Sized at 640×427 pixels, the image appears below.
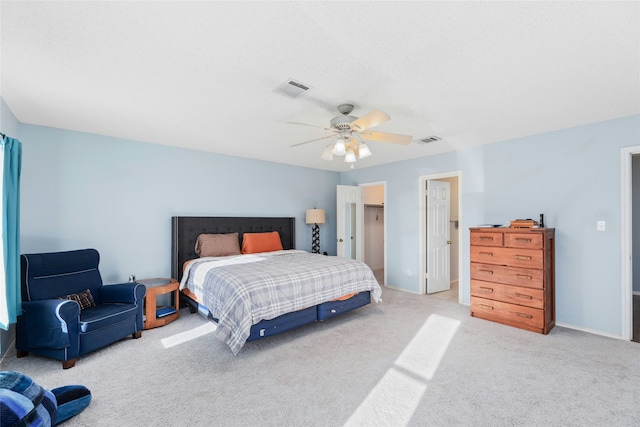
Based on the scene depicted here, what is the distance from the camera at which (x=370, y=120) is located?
2562 millimetres

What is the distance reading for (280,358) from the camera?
9.25 feet

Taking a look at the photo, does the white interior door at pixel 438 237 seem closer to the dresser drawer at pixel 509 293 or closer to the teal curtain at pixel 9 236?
the dresser drawer at pixel 509 293

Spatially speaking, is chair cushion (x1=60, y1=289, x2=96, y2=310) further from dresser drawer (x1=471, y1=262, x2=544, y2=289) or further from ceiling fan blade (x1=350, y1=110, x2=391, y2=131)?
dresser drawer (x1=471, y1=262, x2=544, y2=289)

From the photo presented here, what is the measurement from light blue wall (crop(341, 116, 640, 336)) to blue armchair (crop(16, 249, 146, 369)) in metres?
4.54

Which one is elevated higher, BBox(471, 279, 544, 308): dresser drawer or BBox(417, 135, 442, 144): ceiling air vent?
BBox(417, 135, 442, 144): ceiling air vent

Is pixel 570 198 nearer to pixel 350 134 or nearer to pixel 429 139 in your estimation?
pixel 429 139

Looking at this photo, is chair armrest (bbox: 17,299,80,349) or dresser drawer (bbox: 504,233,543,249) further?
dresser drawer (bbox: 504,233,543,249)

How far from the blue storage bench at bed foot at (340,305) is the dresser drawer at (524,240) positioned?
1.88 meters

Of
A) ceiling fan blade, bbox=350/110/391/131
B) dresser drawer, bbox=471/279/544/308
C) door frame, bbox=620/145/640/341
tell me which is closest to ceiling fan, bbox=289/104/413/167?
ceiling fan blade, bbox=350/110/391/131

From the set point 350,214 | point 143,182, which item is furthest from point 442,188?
point 143,182

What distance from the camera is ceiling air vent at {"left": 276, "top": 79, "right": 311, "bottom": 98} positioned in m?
2.40

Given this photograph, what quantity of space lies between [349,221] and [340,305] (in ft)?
8.74

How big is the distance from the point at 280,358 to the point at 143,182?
3127mm

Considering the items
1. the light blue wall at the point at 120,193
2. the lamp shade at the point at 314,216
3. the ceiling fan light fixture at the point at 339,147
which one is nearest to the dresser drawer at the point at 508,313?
the ceiling fan light fixture at the point at 339,147
